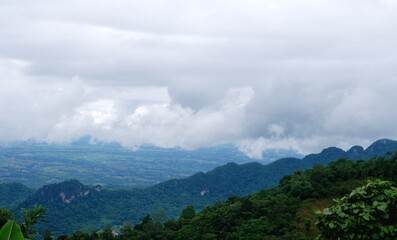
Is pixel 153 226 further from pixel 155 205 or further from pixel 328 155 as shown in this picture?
pixel 328 155

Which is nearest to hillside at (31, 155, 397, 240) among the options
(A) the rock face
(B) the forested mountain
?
(B) the forested mountain

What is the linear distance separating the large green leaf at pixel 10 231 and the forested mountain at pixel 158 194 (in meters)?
112

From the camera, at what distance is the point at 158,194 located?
142875mm

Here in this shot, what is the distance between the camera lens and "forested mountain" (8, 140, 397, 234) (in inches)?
4845

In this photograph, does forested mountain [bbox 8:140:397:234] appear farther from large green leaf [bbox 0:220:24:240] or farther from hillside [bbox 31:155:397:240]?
large green leaf [bbox 0:220:24:240]

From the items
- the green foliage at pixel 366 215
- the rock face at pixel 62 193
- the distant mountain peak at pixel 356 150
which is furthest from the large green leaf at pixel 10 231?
the distant mountain peak at pixel 356 150

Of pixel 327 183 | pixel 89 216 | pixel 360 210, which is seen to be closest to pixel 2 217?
pixel 327 183

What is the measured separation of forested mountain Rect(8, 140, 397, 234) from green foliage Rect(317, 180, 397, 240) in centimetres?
11034

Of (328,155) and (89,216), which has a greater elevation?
(328,155)

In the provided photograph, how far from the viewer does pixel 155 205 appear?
13475cm

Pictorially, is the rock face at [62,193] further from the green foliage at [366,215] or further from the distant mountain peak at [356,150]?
the green foliage at [366,215]

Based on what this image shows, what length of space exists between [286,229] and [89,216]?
3913 inches

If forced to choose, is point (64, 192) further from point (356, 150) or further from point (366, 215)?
point (366, 215)

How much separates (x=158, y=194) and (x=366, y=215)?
5464 inches
